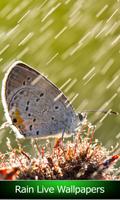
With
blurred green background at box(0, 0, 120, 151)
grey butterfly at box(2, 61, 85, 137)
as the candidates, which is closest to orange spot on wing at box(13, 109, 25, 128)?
grey butterfly at box(2, 61, 85, 137)

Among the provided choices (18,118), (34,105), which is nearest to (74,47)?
(34,105)

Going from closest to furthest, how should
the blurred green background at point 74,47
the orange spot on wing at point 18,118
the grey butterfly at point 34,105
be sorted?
the grey butterfly at point 34,105 < the orange spot on wing at point 18,118 < the blurred green background at point 74,47

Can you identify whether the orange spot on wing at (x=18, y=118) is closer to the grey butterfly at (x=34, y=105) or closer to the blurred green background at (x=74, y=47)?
the grey butterfly at (x=34, y=105)

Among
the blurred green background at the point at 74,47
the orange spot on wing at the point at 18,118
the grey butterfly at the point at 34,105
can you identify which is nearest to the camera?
the grey butterfly at the point at 34,105

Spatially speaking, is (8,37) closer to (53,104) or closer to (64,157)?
(53,104)

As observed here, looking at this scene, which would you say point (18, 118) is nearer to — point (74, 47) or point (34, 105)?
point (34, 105)

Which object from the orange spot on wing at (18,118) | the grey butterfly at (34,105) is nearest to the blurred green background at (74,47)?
the grey butterfly at (34,105)

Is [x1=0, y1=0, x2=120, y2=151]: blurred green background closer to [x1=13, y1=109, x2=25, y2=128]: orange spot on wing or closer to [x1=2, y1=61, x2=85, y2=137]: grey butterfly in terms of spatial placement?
[x1=2, y1=61, x2=85, y2=137]: grey butterfly
